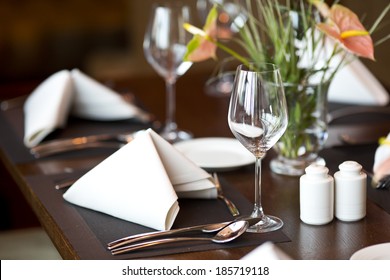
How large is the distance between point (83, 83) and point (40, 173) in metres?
0.41

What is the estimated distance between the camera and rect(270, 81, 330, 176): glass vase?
56.4 inches

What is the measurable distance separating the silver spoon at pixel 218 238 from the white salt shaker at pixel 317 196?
10 centimetres

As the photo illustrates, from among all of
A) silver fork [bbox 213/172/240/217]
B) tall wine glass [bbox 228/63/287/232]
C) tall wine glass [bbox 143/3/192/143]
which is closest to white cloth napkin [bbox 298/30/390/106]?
tall wine glass [bbox 143/3/192/143]

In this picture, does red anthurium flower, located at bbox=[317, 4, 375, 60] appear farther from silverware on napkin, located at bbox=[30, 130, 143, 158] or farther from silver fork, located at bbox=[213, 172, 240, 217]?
silverware on napkin, located at bbox=[30, 130, 143, 158]

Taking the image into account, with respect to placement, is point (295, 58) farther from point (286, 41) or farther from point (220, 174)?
point (220, 174)

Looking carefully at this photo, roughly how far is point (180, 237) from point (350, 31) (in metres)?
0.44

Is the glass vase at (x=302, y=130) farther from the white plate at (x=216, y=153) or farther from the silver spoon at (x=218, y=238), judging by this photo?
the silver spoon at (x=218, y=238)

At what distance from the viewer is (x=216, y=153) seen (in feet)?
5.16

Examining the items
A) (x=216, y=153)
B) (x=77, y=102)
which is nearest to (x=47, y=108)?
(x=77, y=102)

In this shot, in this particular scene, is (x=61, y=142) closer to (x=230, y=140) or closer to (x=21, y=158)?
(x=21, y=158)

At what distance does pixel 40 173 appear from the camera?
1500 millimetres

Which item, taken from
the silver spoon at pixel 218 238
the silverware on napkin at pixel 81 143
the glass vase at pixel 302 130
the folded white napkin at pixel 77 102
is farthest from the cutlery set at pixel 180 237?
the folded white napkin at pixel 77 102

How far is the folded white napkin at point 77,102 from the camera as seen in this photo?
178cm

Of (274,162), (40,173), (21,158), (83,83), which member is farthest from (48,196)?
(83,83)
